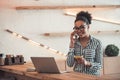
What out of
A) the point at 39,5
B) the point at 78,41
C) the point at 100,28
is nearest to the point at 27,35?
the point at 39,5

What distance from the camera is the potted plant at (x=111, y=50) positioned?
5812 millimetres

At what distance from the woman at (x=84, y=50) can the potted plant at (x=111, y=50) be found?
108 inches

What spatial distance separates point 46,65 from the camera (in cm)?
293

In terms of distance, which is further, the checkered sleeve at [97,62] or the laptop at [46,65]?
the checkered sleeve at [97,62]

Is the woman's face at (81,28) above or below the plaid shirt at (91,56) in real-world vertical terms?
above

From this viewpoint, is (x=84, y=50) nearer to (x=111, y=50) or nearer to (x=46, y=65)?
(x=46, y=65)

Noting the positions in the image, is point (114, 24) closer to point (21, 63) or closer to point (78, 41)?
point (21, 63)

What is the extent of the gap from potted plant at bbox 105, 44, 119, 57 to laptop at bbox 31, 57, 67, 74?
3010mm

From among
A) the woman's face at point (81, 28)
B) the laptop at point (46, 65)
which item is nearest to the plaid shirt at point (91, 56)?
the woman's face at point (81, 28)

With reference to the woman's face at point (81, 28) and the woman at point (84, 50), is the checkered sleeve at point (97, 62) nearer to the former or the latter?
the woman at point (84, 50)

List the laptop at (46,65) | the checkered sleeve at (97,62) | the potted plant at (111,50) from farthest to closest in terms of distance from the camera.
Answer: the potted plant at (111,50) < the checkered sleeve at (97,62) < the laptop at (46,65)

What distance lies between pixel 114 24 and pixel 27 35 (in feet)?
6.60

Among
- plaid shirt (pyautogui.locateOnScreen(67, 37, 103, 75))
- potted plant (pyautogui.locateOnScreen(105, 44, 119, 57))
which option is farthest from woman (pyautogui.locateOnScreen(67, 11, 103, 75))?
potted plant (pyautogui.locateOnScreen(105, 44, 119, 57))

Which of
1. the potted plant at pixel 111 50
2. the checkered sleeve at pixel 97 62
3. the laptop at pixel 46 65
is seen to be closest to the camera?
the laptop at pixel 46 65
